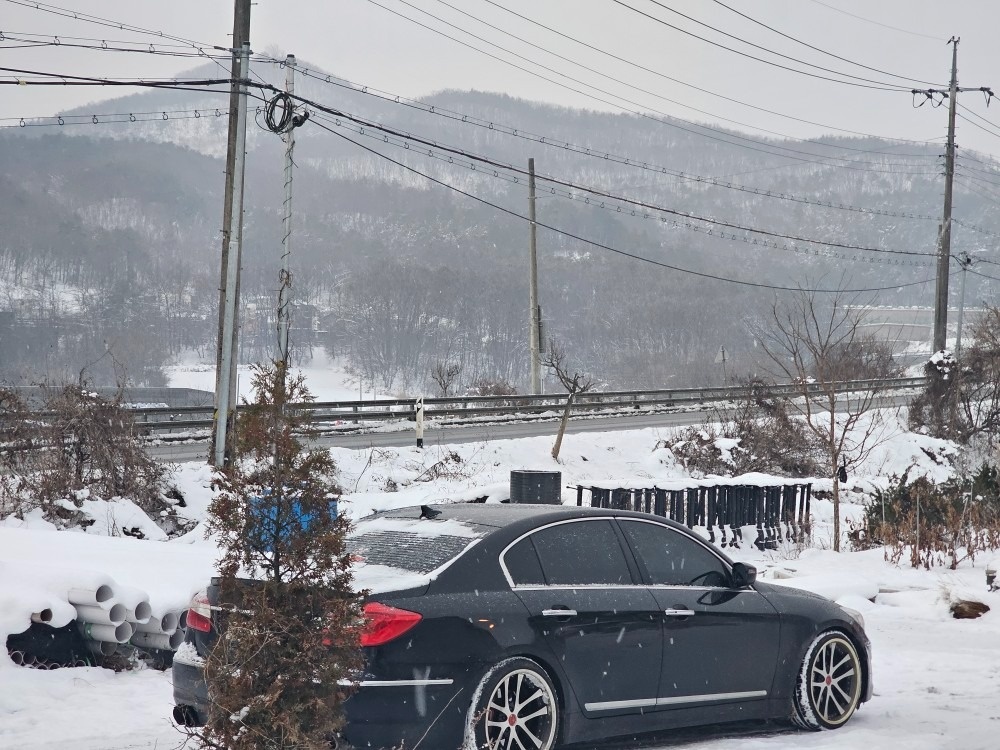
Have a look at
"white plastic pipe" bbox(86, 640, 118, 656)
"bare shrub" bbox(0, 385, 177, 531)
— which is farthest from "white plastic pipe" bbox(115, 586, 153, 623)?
"bare shrub" bbox(0, 385, 177, 531)

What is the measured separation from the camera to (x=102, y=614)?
7629mm

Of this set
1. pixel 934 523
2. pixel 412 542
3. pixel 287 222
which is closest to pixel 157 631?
pixel 412 542

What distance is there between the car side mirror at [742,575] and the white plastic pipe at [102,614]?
4.42 meters

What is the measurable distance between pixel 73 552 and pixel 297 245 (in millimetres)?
186788

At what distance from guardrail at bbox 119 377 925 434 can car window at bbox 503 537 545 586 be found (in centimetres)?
1510

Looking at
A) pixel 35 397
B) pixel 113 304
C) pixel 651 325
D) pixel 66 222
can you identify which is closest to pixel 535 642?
pixel 35 397

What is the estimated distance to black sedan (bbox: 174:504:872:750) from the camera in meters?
5.06

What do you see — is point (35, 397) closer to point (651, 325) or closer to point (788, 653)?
point (788, 653)

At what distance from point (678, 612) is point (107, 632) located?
4232mm

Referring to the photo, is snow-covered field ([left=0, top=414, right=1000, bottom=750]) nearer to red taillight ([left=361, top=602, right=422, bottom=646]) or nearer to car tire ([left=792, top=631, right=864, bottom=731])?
car tire ([left=792, top=631, right=864, bottom=731])

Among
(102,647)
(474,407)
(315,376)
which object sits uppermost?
(315,376)

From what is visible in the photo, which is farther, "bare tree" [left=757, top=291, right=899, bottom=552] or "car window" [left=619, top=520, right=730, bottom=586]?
"bare tree" [left=757, top=291, right=899, bottom=552]

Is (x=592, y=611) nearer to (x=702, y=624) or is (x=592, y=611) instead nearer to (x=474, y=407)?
(x=702, y=624)

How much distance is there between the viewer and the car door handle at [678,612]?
615 cm
